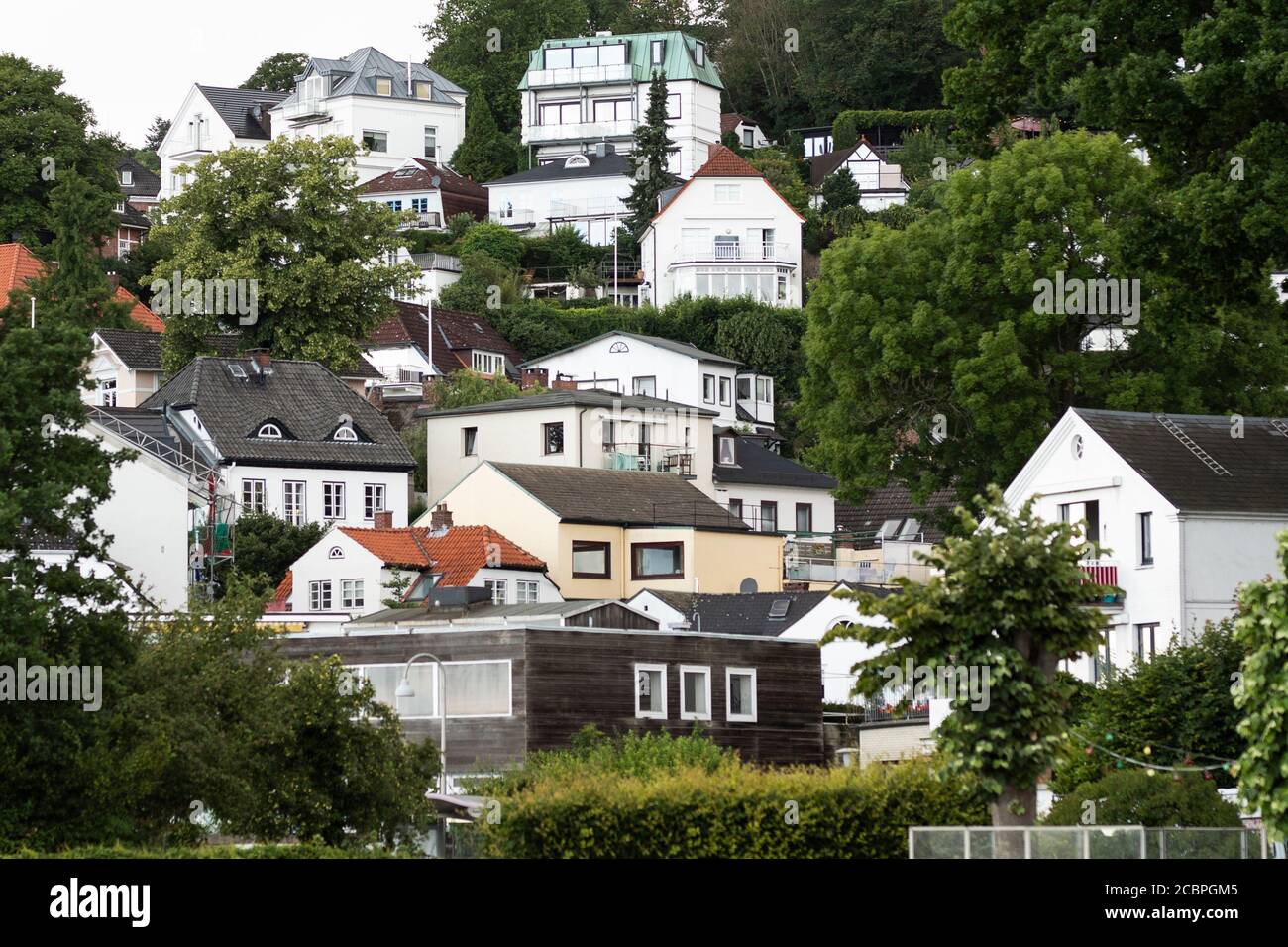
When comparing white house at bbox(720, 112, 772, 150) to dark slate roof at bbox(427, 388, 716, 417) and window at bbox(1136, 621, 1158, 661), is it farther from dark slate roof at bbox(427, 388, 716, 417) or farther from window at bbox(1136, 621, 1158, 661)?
window at bbox(1136, 621, 1158, 661)

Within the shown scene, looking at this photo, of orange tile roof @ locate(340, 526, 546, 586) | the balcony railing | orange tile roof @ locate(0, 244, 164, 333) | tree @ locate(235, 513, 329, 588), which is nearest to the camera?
orange tile roof @ locate(340, 526, 546, 586)

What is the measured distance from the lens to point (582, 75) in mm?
157875

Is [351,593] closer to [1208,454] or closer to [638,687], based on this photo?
[638,687]

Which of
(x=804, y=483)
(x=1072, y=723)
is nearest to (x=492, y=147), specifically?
(x=804, y=483)

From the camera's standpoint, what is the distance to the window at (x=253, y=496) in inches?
3135

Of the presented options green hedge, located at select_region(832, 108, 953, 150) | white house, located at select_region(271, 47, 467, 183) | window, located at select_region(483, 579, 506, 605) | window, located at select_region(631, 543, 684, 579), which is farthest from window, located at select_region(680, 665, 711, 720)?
green hedge, located at select_region(832, 108, 953, 150)

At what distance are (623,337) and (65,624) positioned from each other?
6768cm

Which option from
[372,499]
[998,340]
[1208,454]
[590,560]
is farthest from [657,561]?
[1208,454]

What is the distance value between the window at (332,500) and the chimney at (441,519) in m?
5.60

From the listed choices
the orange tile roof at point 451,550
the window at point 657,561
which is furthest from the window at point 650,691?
the window at point 657,561

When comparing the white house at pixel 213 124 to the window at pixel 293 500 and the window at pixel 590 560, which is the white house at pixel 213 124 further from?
the window at pixel 590 560

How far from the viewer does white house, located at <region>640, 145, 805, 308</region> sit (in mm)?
122062
